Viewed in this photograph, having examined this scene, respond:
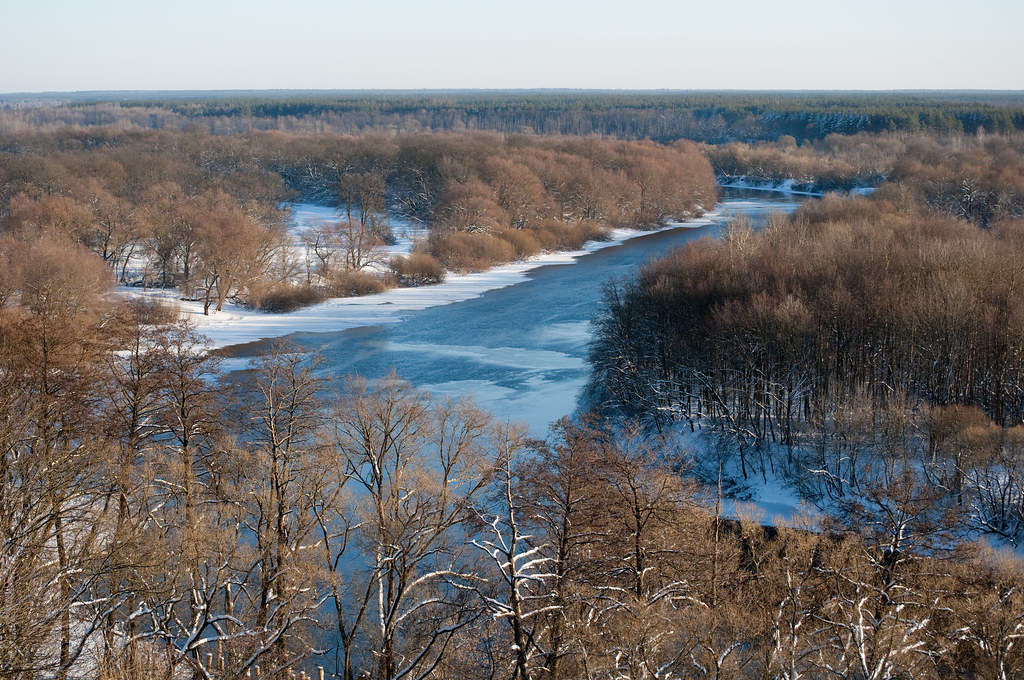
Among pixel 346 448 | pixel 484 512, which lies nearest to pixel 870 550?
pixel 484 512

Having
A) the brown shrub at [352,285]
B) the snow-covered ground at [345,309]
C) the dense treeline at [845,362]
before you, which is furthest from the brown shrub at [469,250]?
the dense treeline at [845,362]

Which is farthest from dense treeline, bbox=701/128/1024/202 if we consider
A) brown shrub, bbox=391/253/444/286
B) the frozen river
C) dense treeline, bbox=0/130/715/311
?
brown shrub, bbox=391/253/444/286

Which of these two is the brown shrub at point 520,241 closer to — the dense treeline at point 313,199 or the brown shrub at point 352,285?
the dense treeline at point 313,199

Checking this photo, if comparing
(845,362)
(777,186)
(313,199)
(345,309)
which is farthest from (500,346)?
(777,186)

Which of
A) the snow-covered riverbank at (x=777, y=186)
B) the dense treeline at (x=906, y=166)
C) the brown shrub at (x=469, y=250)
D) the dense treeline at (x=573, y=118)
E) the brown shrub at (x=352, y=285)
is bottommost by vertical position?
the brown shrub at (x=352, y=285)

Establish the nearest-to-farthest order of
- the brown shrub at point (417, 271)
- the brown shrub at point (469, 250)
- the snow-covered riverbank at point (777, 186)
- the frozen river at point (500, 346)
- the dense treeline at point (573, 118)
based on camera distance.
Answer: the frozen river at point (500, 346)
the brown shrub at point (417, 271)
the brown shrub at point (469, 250)
the snow-covered riverbank at point (777, 186)
the dense treeline at point (573, 118)

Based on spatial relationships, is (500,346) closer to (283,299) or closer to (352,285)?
(283,299)
